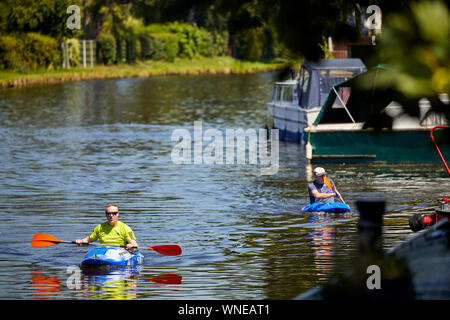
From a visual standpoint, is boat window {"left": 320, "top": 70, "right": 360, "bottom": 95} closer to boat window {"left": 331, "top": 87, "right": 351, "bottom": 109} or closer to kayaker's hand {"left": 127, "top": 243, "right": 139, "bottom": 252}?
boat window {"left": 331, "top": 87, "right": 351, "bottom": 109}

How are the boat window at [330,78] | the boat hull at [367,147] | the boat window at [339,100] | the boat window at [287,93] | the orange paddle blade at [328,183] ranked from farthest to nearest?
the boat window at [287,93]
the boat window at [330,78]
the boat window at [339,100]
the boat hull at [367,147]
the orange paddle blade at [328,183]

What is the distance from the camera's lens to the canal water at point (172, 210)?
14906mm

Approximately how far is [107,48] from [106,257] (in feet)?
250

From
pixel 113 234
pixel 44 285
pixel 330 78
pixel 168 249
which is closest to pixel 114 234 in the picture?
pixel 113 234

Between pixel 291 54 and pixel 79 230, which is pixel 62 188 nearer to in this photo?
pixel 79 230

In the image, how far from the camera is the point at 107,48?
9012 cm

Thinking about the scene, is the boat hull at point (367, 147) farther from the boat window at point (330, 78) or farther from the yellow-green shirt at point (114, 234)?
the yellow-green shirt at point (114, 234)

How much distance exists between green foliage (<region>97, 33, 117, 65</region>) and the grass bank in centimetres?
95

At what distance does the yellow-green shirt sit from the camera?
16.4 meters

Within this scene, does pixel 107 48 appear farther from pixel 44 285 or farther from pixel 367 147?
pixel 44 285

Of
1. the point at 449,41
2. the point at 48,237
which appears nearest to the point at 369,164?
the point at 48,237

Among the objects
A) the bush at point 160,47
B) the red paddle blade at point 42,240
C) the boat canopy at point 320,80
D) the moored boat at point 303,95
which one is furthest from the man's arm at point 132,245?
the bush at point 160,47

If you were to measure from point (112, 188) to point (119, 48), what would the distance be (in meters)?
67.1

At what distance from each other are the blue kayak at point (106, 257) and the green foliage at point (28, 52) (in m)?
58.2
